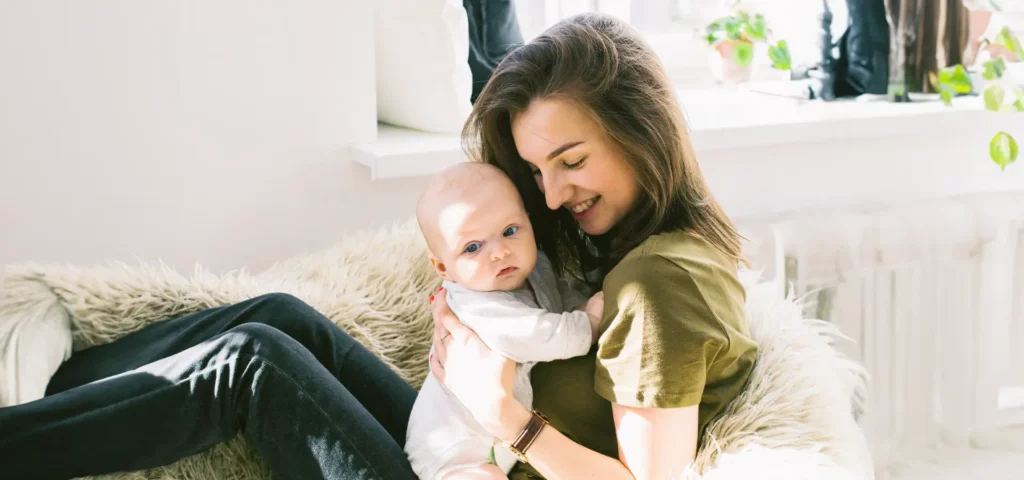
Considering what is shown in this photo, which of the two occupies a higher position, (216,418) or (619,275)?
(619,275)

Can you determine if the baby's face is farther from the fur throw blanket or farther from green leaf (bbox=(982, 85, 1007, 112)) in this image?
green leaf (bbox=(982, 85, 1007, 112))

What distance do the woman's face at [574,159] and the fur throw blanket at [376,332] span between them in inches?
12.0

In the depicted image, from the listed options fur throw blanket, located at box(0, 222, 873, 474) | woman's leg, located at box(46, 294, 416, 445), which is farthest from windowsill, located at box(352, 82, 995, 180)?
woman's leg, located at box(46, 294, 416, 445)

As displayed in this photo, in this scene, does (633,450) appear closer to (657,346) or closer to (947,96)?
(657,346)

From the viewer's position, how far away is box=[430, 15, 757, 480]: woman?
1084 mm

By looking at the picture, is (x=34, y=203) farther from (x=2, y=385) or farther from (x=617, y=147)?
(x=617, y=147)

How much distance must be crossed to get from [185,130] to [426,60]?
1.59ft

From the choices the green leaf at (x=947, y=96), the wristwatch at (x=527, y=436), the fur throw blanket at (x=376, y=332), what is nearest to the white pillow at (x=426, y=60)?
the fur throw blanket at (x=376, y=332)

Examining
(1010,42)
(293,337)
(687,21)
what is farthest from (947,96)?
(293,337)

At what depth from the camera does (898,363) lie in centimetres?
217

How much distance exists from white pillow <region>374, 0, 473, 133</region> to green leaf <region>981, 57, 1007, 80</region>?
117 cm

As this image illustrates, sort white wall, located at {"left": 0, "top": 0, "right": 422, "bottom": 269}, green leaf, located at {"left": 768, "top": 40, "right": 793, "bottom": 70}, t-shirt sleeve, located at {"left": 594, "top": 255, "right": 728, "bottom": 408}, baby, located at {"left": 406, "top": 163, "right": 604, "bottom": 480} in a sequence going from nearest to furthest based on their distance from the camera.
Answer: t-shirt sleeve, located at {"left": 594, "top": 255, "right": 728, "bottom": 408}
baby, located at {"left": 406, "top": 163, "right": 604, "bottom": 480}
white wall, located at {"left": 0, "top": 0, "right": 422, "bottom": 269}
green leaf, located at {"left": 768, "top": 40, "right": 793, "bottom": 70}

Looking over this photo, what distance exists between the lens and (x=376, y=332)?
1646 millimetres

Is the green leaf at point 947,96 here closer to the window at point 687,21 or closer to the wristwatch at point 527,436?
the window at point 687,21
